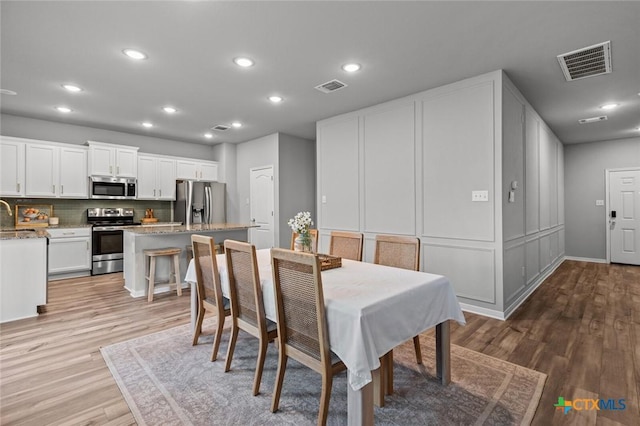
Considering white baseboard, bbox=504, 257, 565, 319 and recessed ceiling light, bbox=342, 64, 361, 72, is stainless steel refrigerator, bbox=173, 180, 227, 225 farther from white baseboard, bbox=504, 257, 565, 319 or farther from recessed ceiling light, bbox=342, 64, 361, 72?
white baseboard, bbox=504, 257, 565, 319

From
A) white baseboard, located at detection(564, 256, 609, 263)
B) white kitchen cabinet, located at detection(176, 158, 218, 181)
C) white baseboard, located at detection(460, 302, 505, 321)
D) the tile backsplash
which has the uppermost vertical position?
white kitchen cabinet, located at detection(176, 158, 218, 181)

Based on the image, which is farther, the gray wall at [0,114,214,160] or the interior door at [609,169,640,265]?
the interior door at [609,169,640,265]

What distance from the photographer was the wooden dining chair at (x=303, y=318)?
1580 mm

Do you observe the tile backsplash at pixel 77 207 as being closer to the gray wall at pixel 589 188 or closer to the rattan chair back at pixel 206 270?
the rattan chair back at pixel 206 270

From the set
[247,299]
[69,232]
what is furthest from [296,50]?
[69,232]

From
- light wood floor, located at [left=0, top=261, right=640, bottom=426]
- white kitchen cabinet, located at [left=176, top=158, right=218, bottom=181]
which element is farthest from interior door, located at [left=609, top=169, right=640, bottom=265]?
white kitchen cabinet, located at [left=176, top=158, right=218, bottom=181]

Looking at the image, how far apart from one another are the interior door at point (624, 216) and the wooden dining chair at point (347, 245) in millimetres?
6632

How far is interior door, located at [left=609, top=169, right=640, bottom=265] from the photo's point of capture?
6237 millimetres

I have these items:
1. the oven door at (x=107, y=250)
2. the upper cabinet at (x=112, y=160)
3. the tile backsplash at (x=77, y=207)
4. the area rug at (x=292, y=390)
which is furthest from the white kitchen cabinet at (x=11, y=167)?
the area rug at (x=292, y=390)

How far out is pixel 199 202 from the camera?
21.6ft

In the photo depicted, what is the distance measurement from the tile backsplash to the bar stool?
252cm

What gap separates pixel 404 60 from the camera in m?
3.10

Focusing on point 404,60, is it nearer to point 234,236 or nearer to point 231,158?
point 234,236

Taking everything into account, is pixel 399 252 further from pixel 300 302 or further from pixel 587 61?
pixel 587 61
